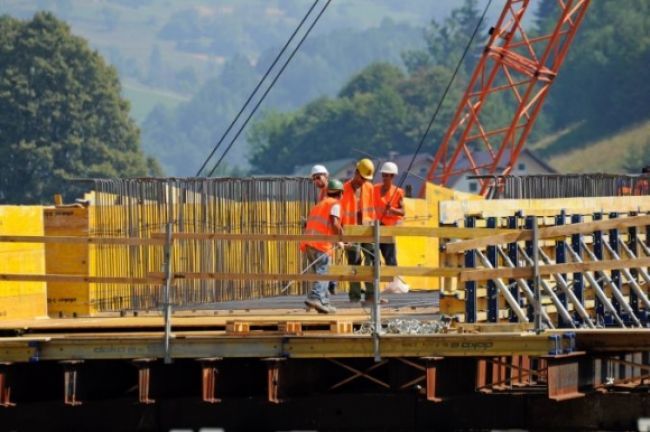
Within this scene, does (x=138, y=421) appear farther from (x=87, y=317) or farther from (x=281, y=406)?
(x=87, y=317)

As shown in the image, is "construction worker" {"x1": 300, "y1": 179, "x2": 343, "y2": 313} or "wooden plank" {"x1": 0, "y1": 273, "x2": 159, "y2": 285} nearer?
"wooden plank" {"x1": 0, "y1": 273, "x2": 159, "y2": 285}

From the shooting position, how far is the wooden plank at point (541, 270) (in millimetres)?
22375

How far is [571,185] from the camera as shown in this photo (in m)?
42.8

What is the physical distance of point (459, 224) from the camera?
83.9 feet

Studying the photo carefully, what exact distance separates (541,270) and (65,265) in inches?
456

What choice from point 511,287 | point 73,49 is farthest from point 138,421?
point 73,49

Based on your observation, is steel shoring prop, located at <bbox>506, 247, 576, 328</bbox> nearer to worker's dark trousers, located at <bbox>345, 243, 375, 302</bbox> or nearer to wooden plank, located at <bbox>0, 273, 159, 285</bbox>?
worker's dark trousers, located at <bbox>345, 243, 375, 302</bbox>

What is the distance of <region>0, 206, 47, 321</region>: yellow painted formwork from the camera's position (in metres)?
29.2

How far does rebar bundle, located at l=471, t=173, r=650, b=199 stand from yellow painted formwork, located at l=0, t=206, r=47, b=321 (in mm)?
13904

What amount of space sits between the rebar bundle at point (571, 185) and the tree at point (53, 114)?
7190 centimetres

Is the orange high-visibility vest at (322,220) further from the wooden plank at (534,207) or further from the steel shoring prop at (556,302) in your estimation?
the steel shoring prop at (556,302)

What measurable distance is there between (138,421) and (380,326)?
322cm

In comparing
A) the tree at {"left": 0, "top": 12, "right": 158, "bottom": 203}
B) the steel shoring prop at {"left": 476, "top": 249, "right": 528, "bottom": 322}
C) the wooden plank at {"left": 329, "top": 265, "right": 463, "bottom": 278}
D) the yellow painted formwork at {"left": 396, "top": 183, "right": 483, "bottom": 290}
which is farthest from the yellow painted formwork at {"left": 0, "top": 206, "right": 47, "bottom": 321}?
the tree at {"left": 0, "top": 12, "right": 158, "bottom": 203}

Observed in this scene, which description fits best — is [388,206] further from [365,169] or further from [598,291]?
[598,291]
